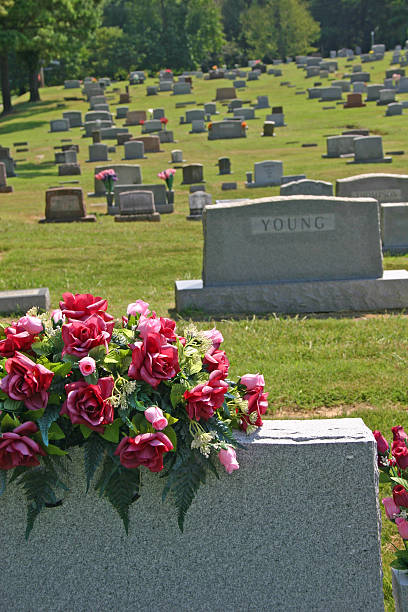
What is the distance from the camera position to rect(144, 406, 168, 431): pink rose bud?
281 centimetres

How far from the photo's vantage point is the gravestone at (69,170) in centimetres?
2973

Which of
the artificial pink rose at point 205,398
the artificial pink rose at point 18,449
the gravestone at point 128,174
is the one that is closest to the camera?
the artificial pink rose at point 18,449

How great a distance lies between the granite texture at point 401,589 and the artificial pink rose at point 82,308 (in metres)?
1.49

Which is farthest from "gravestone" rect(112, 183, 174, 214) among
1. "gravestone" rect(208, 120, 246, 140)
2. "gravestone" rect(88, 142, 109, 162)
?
"gravestone" rect(208, 120, 246, 140)

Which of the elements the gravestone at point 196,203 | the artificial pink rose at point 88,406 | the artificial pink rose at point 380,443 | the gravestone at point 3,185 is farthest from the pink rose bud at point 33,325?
the gravestone at point 3,185

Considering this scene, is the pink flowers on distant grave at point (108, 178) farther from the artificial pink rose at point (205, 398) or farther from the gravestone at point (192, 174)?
the artificial pink rose at point (205, 398)

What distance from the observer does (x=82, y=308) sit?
125 inches

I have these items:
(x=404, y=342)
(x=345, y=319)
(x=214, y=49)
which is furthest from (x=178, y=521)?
(x=214, y=49)

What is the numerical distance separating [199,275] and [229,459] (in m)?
9.07

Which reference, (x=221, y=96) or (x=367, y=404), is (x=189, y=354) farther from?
(x=221, y=96)

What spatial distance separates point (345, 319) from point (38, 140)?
35575 millimetres

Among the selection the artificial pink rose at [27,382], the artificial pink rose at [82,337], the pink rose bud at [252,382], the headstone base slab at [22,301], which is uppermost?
the artificial pink rose at [82,337]

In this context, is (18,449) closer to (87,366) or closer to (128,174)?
(87,366)

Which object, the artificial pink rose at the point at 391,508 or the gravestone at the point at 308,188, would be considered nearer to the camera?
the artificial pink rose at the point at 391,508
